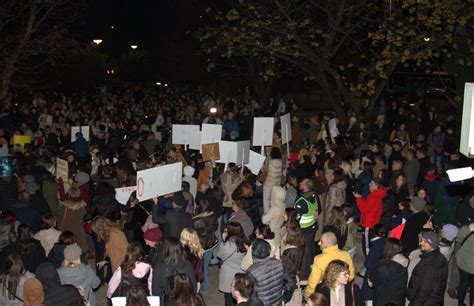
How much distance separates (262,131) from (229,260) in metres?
6.73

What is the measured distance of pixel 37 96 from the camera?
27.1 metres

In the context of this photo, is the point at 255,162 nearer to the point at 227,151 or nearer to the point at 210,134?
the point at 227,151

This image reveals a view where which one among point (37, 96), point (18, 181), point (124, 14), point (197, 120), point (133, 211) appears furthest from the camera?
point (124, 14)

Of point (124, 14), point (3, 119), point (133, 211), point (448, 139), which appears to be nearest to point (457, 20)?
point (448, 139)

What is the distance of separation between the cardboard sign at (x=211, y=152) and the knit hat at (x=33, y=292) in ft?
19.8

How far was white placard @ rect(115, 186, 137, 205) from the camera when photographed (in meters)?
10.6

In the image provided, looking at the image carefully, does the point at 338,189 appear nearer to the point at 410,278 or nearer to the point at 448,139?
the point at 410,278

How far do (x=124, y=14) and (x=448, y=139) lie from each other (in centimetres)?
4289

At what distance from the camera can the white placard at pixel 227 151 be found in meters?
12.6

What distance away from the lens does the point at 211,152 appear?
1262cm

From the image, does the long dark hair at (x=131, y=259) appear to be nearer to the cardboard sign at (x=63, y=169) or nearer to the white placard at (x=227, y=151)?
the cardboard sign at (x=63, y=169)

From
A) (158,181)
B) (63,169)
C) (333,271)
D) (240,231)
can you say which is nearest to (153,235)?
(240,231)

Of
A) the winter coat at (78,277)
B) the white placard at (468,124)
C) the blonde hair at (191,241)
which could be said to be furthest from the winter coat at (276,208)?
the white placard at (468,124)

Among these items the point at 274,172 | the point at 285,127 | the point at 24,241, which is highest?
the point at 285,127
